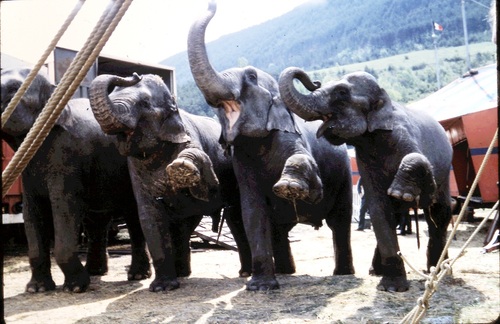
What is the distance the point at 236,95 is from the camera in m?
6.40

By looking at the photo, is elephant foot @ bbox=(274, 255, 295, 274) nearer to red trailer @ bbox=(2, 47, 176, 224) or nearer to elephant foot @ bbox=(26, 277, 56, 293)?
elephant foot @ bbox=(26, 277, 56, 293)

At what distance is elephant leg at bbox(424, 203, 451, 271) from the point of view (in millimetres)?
6527

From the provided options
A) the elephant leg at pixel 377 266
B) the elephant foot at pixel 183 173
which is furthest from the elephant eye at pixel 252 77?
the elephant leg at pixel 377 266

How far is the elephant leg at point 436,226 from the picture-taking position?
6527 mm

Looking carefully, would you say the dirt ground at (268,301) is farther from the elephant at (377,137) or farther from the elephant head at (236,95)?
the elephant head at (236,95)

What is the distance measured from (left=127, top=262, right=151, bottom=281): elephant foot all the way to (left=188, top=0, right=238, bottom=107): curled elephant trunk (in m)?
2.95

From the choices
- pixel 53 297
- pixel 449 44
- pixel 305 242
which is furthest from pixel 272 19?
pixel 53 297

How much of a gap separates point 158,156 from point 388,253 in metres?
2.83

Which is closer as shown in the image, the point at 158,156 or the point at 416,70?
the point at 158,156

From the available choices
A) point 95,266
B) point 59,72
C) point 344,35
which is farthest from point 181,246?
point 344,35

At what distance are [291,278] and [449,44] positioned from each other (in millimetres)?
80229

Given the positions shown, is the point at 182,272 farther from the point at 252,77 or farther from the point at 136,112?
the point at 252,77

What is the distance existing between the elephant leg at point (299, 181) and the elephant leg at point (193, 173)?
2.95ft

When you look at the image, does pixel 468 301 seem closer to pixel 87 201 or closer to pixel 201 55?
pixel 201 55
